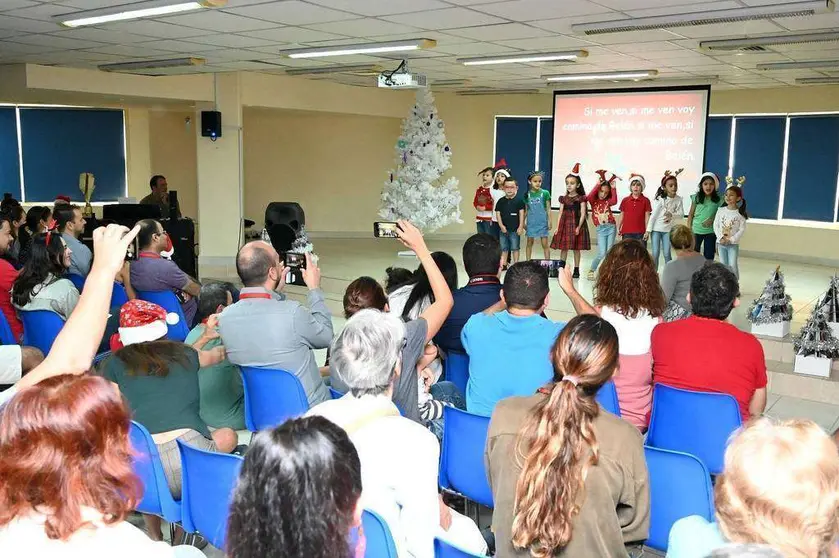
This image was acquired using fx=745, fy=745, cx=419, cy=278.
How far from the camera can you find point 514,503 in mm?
1968

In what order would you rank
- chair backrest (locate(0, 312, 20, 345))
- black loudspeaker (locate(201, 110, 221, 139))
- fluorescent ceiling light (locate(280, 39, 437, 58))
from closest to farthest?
chair backrest (locate(0, 312, 20, 345)) < fluorescent ceiling light (locate(280, 39, 437, 58)) < black loudspeaker (locate(201, 110, 221, 139))

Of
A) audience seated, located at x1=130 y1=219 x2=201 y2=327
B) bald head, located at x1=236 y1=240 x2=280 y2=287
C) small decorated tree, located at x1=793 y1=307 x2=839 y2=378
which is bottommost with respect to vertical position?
small decorated tree, located at x1=793 y1=307 x2=839 y2=378

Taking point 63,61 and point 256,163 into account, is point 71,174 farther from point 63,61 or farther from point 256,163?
point 63,61

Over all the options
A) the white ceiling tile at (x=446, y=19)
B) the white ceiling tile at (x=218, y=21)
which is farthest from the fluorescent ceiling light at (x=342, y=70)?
the white ceiling tile at (x=446, y=19)

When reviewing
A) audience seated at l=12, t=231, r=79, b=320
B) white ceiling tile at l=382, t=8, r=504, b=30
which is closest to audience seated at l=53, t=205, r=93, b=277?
audience seated at l=12, t=231, r=79, b=320

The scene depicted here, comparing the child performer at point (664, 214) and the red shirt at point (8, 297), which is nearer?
the red shirt at point (8, 297)

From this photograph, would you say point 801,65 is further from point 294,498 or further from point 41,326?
point 294,498

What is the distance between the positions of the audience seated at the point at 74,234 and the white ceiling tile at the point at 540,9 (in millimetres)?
3549

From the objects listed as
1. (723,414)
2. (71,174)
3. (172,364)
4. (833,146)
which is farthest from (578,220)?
(71,174)

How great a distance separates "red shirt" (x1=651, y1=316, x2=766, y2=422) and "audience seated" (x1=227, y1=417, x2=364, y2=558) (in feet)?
7.61

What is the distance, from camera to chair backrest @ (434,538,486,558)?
161 cm

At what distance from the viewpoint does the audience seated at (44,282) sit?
451cm

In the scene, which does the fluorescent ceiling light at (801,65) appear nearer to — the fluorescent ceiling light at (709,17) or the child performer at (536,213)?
the child performer at (536,213)

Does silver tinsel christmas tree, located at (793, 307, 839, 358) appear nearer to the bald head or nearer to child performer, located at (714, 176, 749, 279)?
child performer, located at (714, 176, 749, 279)
